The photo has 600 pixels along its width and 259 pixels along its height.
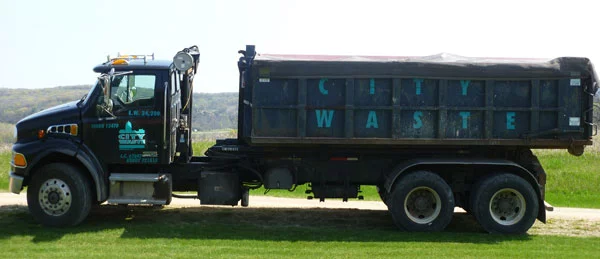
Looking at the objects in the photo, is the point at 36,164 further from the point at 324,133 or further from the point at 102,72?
the point at 324,133

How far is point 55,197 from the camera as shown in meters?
11.9

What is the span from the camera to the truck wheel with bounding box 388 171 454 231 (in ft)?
39.3

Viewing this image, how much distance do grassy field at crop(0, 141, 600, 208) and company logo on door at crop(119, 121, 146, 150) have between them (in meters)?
6.47

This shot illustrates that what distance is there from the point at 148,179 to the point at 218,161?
4.75 ft

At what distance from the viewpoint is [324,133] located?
11.8 metres

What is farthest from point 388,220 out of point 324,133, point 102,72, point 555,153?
point 555,153

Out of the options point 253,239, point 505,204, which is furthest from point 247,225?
point 505,204

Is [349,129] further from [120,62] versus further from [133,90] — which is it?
[120,62]

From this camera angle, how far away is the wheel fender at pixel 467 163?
39.3 ft

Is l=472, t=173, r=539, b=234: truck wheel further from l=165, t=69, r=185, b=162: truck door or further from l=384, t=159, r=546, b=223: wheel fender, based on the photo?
l=165, t=69, r=185, b=162: truck door

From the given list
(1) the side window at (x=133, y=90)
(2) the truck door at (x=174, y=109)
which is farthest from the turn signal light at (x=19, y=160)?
(2) the truck door at (x=174, y=109)

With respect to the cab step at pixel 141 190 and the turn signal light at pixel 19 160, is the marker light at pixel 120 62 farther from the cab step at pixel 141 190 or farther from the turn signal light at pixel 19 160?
the turn signal light at pixel 19 160

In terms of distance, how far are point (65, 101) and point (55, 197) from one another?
81.9 metres

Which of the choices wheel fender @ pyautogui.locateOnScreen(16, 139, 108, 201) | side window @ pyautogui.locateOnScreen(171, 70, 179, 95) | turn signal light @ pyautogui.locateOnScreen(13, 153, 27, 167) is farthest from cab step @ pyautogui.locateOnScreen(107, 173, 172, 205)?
side window @ pyautogui.locateOnScreen(171, 70, 179, 95)
